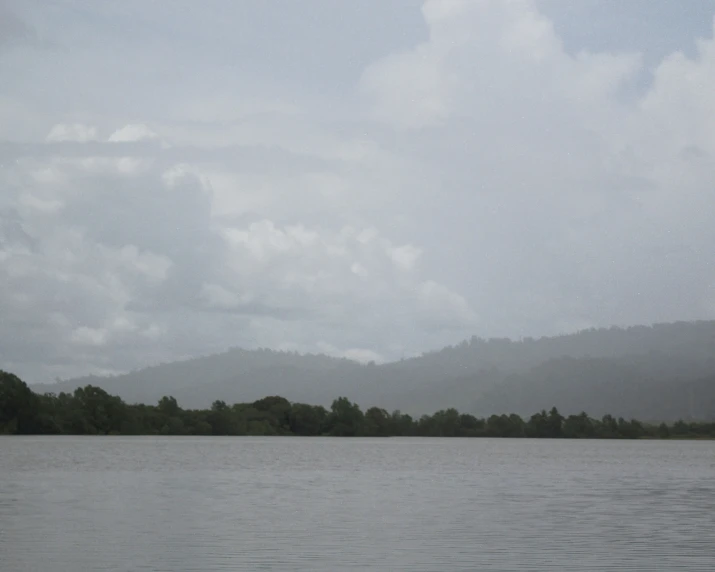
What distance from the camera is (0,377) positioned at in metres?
179

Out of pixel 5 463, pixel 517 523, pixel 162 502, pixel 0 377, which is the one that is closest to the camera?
pixel 517 523

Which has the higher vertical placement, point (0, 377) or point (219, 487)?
point (0, 377)

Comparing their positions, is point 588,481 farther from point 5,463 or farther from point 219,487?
point 5,463

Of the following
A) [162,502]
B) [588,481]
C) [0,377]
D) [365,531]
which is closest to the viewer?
[365,531]

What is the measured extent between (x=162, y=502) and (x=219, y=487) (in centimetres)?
1114

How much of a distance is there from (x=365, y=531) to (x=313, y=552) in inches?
246

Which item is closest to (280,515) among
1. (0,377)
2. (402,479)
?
(402,479)

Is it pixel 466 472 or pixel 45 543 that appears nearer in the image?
pixel 45 543

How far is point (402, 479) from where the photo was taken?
72.3m

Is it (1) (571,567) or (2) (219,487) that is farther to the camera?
(2) (219,487)

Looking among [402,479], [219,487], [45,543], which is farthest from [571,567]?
[402,479]

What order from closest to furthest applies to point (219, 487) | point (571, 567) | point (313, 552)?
point (571, 567) → point (313, 552) → point (219, 487)

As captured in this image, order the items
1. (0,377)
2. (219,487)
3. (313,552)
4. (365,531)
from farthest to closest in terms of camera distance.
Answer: (0,377)
(219,487)
(365,531)
(313,552)

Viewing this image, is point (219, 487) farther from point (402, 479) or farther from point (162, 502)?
point (402, 479)
